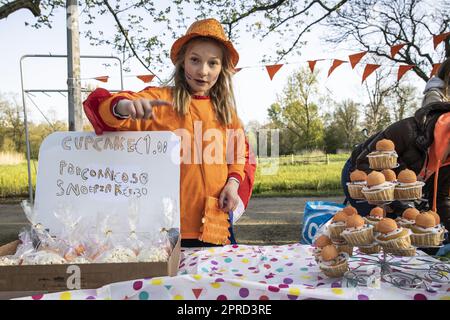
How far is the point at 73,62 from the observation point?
4.66m

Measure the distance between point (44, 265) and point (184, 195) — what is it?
28.3 inches

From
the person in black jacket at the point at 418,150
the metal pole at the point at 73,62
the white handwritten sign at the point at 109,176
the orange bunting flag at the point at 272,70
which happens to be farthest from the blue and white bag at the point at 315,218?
the orange bunting flag at the point at 272,70

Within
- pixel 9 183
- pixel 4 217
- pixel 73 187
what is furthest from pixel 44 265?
pixel 9 183

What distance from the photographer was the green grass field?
30.8 feet

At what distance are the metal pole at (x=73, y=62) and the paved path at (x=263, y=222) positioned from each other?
106 inches

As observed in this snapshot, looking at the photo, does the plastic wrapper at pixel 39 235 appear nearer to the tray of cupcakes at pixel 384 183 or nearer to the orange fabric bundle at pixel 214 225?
the orange fabric bundle at pixel 214 225

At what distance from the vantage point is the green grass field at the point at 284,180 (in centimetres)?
938

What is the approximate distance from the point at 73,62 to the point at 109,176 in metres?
3.79

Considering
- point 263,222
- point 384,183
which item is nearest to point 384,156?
point 384,183

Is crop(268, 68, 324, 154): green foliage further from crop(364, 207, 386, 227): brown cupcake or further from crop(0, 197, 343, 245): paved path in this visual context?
crop(364, 207, 386, 227): brown cupcake

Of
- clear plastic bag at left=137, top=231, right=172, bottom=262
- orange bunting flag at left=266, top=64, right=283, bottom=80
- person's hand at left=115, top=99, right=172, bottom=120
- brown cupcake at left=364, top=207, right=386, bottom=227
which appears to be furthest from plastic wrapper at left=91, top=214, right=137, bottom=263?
orange bunting flag at left=266, top=64, right=283, bottom=80

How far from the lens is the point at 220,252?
4.69 feet

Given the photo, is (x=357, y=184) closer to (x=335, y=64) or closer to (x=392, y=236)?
(x=392, y=236)

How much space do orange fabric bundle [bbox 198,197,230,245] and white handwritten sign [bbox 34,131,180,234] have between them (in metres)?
0.24
